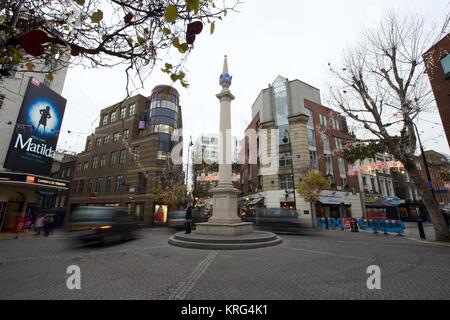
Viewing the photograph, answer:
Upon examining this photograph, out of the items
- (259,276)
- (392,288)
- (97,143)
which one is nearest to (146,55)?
(259,276)

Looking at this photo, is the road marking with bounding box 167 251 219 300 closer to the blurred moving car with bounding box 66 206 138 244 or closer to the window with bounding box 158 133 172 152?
the blurred moving car with bounding box 66 206 138 244

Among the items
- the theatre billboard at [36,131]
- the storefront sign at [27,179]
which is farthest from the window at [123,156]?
the storefront sign at [27,179]

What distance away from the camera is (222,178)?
12930 mm

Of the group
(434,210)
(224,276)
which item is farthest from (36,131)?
(434,210)

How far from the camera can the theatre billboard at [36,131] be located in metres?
15.1

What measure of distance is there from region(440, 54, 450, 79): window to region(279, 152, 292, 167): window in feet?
51.9

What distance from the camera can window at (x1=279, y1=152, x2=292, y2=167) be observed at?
28.2 m

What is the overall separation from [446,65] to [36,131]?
102ft

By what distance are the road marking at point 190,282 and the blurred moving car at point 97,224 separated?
5.81m

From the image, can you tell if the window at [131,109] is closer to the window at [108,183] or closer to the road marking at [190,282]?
the window at [108,183]

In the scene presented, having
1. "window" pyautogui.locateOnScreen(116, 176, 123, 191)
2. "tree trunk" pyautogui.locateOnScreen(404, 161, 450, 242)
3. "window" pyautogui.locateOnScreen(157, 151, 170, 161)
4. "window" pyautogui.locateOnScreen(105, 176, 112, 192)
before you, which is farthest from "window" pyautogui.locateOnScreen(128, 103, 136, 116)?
"tree trunk" pyautogui.locateOnScreen(404, 161, 450, 242)

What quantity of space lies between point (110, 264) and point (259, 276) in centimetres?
467

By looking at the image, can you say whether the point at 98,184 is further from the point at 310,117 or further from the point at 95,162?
the point at 310,117

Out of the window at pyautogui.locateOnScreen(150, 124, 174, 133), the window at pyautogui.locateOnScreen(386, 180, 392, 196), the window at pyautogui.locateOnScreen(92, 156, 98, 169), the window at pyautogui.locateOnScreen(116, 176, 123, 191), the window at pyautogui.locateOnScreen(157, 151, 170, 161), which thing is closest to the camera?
the window at pyautogui.locateOnScreen(157, 151, 170, 161)
